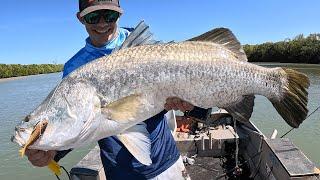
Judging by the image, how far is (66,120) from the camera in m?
2.91

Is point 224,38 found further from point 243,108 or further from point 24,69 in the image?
point 24,69

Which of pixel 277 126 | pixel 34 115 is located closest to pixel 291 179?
pixel 34 115

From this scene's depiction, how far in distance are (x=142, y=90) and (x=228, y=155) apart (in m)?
7.51

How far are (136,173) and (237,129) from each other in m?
7.82

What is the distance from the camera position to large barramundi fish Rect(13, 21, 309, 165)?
2895 millimetres

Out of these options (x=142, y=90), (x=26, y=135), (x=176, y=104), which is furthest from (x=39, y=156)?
(x=176, y=104)

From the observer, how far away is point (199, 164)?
9.64 meters

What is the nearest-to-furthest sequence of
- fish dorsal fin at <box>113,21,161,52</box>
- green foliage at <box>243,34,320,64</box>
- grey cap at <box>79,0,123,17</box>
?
1. fish dorsal fin at <box>113,21,161,52</box>
2. grey cap at <box>79,0,123,17</box>
3. green foliage at <box>243,34,320,64</box>

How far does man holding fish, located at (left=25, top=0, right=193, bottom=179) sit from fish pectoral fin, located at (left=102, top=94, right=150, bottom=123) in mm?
586

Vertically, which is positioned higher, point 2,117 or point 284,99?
point 284,99

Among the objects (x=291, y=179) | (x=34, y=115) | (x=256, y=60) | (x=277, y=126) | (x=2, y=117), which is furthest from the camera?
(x=256, y=60)

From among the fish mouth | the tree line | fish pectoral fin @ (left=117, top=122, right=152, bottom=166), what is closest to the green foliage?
the tree line

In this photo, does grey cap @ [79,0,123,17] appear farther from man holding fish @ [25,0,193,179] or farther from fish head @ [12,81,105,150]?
fish head @ [12,81,105,150]

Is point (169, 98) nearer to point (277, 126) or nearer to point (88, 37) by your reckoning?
point (88, 37)
